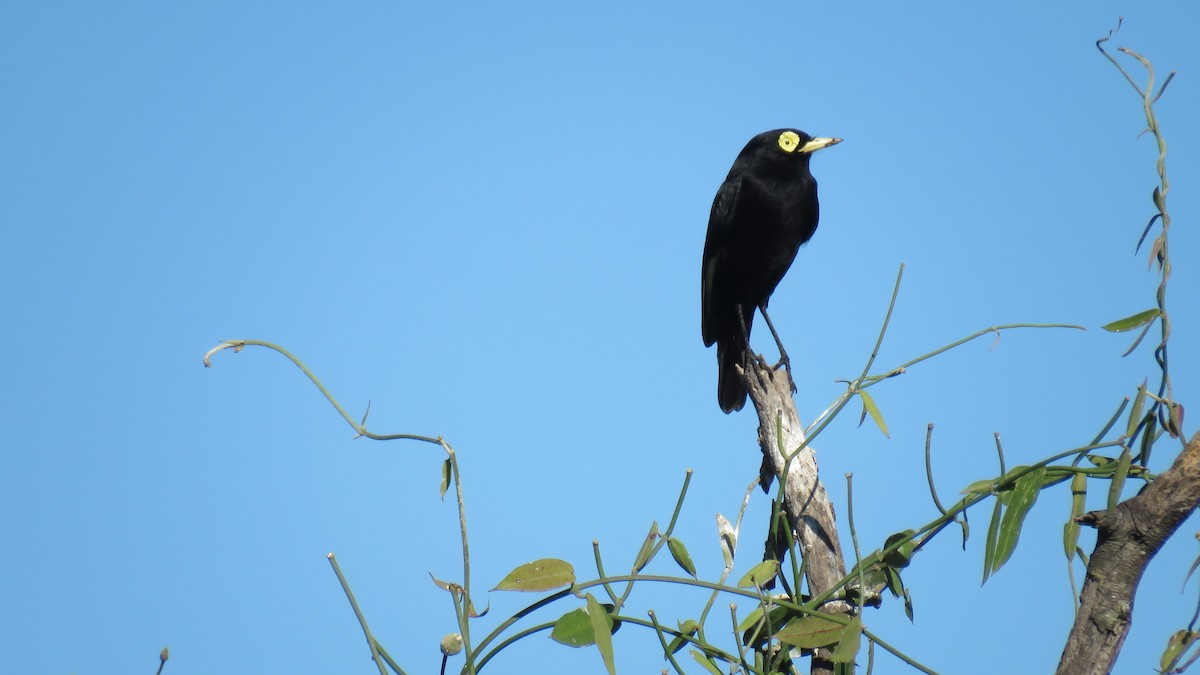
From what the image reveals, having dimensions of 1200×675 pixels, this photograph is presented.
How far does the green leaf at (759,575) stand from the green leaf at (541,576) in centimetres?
36

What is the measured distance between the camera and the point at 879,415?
6.09 feet

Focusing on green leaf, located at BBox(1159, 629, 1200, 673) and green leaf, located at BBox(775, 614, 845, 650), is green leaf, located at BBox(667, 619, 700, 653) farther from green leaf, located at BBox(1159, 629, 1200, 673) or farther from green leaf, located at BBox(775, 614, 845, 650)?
green leaf, located at BBox(1159, 629, 1200, 673)

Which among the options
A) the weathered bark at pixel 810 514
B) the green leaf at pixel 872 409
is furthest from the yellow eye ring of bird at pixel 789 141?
the green leaf at pixel 872 409

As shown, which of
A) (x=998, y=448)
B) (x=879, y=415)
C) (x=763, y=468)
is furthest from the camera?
(x=763, y=468)

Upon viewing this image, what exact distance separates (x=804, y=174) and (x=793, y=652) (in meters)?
4.25

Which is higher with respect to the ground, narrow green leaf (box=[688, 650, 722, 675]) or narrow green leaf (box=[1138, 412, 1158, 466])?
narrow green leaf (box=[1138, 412, 1158, 466])

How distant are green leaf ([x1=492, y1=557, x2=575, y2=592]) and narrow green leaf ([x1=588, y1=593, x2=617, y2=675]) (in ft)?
0.16

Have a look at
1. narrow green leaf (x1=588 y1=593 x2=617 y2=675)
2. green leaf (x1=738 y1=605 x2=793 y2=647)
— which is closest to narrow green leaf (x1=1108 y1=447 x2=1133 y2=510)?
green leaf (x1=738 y1=605 x2=793 y2=647)

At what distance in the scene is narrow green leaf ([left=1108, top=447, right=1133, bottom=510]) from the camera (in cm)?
152

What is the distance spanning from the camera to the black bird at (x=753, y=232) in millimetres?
5695

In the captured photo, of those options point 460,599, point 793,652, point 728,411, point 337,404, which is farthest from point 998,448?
point 728,411

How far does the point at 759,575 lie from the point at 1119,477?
555 mm

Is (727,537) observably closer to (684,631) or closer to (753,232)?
(684,631)

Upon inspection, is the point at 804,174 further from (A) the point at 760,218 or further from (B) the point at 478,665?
(B) the point at 478,665
